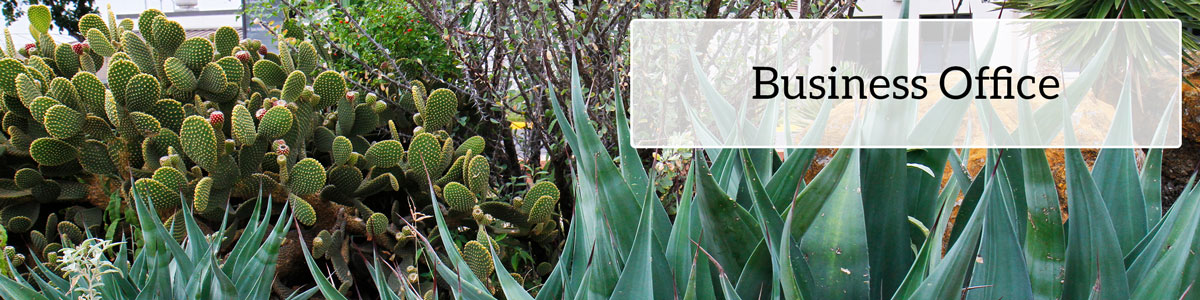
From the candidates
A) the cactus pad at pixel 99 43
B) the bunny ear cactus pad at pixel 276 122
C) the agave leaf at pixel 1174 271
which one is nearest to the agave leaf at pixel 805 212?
the agave leaf at pixel 1174 271

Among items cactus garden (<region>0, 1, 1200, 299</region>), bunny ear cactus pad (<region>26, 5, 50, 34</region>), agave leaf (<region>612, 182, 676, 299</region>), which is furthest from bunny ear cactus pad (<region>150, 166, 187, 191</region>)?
agave leaf (<region>612, 182, 676, 299</region>)

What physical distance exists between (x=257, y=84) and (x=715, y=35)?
54.2 inches

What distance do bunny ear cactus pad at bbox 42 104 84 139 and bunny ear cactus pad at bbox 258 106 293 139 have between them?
0.44 metres

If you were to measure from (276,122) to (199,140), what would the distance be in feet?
0.58

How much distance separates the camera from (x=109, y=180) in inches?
87.1

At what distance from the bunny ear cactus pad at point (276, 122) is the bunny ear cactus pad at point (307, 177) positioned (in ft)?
0.34

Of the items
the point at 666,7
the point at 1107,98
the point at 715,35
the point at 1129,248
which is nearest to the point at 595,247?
the point at 1129,248

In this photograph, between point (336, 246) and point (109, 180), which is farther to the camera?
point (109, 180)

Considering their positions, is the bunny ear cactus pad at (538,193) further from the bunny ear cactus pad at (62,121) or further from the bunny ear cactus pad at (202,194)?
the bunny ear cactus pad at (62,121)

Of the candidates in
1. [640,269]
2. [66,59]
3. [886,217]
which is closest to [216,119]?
[66,59]

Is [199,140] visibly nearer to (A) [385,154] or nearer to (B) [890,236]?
(A) [385,154]

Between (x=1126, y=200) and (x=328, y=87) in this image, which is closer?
(x=1126, y=200)

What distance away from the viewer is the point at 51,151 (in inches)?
82.3

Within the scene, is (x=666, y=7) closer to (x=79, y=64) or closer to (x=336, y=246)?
(x=336, y=246)
